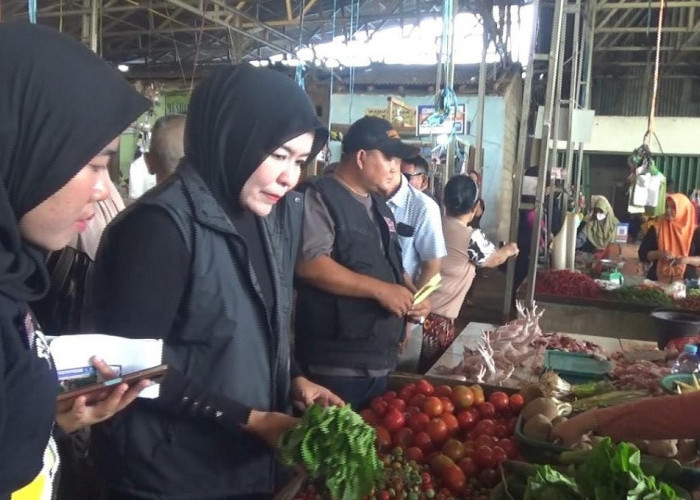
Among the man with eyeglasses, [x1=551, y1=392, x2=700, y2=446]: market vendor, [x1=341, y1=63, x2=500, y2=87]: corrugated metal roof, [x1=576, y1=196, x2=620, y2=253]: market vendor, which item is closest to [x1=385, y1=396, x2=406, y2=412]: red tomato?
[x1=551, y1=392, x2=700, y2=446]: market vendor

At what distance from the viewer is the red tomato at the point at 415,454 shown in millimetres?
2248

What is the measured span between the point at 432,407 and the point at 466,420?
13 centimetres

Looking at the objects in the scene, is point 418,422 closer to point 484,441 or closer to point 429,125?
point 484,441

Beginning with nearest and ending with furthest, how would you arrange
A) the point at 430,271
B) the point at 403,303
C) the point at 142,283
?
the point at 142,283, the point at 403,303, the point at 430,271

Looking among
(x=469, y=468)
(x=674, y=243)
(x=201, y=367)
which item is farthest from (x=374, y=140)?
(x=674, y=243)

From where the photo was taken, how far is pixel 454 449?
222cm

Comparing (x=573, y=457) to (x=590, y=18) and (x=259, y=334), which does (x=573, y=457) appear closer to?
(x=259, y=334)

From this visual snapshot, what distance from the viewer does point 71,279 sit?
224cm

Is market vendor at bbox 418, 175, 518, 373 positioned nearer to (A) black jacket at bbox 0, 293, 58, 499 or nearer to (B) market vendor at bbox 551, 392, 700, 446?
(B) market vendor at bbox 551, 392, 700, 446

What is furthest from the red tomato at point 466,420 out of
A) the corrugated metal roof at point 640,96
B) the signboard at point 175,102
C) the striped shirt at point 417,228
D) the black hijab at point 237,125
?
the corrugated metal roof at point 640,96

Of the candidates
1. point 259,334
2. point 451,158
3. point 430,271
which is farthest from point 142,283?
point 451,158

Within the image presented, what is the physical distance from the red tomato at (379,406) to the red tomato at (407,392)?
0.32ft

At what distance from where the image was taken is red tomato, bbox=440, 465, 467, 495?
6.72ft

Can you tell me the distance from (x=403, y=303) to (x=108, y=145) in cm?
159
